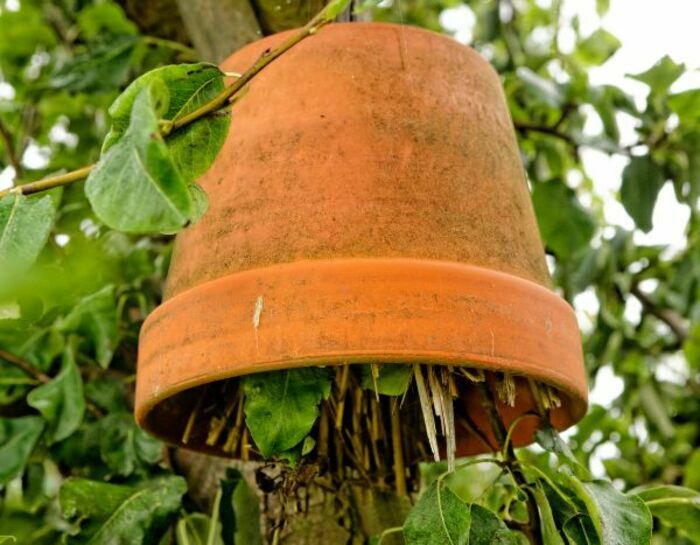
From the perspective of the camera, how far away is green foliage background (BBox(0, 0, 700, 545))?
88 cm

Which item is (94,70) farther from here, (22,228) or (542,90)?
(22,228)

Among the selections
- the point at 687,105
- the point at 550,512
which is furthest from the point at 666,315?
the point at 550,512

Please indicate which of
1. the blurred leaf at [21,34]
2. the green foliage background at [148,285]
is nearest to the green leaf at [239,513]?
the green foliage background at [148,285]

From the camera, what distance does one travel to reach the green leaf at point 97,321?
104 cm

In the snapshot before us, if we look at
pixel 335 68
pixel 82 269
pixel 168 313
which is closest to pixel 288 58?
pixel 335 68

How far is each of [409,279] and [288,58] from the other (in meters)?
0.25

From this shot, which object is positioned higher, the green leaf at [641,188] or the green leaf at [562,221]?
the green leaf at [641,188]

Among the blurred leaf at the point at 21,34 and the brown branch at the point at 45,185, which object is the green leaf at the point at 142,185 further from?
the blurred leaf at the point at 21,34

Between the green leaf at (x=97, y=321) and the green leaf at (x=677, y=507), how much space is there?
0.57m

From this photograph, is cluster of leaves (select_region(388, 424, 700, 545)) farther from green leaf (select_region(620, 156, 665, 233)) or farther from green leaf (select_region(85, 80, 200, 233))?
green leaf (select_region(620, 156, 665, 233))

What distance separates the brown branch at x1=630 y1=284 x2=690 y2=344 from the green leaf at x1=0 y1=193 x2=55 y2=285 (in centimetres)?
116

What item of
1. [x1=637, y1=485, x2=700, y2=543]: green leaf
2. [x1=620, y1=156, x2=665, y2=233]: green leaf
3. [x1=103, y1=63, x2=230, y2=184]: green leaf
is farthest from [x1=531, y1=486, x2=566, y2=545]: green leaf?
[x1=620, y1=156, x2=665, y2=233]: green leaf

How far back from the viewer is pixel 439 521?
0.72 m

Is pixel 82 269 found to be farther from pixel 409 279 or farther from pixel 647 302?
pixel 647 302
